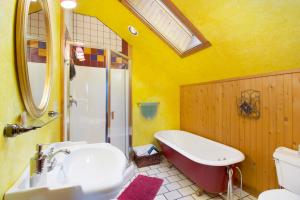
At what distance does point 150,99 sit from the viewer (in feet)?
11.7

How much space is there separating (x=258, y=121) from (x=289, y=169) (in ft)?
2.34

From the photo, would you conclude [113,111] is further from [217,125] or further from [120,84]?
[217,125]

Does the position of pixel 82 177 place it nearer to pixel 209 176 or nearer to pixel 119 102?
pixel 209 176

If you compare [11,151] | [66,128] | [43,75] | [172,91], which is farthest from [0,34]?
[172,91]

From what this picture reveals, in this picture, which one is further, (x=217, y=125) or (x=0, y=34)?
(x=217, y=125)

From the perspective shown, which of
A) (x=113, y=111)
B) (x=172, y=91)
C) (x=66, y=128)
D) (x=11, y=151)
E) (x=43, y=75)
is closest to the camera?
(x=11, y=151)

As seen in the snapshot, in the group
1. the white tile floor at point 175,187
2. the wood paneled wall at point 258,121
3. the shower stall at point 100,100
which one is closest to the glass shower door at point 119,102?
the shower stall at point 100,100

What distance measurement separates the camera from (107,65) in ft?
9.64

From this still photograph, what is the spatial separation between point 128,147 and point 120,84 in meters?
1.26

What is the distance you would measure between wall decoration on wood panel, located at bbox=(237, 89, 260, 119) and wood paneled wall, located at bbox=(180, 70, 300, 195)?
5cm

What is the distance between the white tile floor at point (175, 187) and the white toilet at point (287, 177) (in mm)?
747

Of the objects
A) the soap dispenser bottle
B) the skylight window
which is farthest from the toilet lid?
the skylight window

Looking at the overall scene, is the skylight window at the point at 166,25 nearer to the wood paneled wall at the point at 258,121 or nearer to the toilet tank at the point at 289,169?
the wood paneled wall at the point at 258,121

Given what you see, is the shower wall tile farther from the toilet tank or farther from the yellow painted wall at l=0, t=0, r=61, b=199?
the toilet tank
